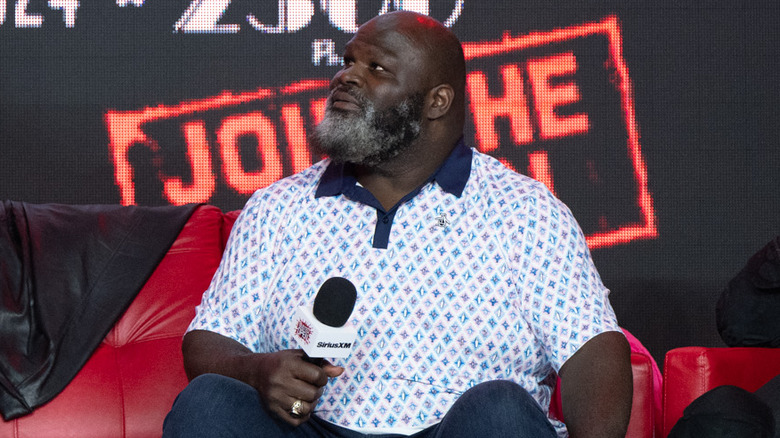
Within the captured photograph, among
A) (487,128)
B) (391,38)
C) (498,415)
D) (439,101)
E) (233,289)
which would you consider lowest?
(498,415)

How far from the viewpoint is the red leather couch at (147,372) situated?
1.97 m

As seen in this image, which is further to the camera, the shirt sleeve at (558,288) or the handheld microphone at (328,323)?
A: the shirt sleeve at (558,288)

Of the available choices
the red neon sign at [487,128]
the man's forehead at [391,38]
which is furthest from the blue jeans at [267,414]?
the red neon sign at [487,128]

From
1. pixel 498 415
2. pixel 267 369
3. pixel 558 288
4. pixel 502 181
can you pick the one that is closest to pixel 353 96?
pixel 502 181

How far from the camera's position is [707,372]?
1.86 metres

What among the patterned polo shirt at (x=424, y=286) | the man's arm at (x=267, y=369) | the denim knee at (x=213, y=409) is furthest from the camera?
the patterned polo shirt at (x=424, y=286)

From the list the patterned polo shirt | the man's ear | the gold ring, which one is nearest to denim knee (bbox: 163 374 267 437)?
the gold ring

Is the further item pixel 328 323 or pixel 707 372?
pixel 707 372

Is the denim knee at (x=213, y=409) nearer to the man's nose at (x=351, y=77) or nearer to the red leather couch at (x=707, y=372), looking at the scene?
the man's nose at (x=351, y=77)

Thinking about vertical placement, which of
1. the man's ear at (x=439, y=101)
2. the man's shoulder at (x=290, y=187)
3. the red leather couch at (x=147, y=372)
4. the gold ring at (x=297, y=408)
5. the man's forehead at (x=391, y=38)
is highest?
the man's forehead at (x=391, y=38)

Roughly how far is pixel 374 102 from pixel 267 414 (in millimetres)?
695

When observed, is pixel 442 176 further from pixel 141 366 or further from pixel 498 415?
pixel 141 366

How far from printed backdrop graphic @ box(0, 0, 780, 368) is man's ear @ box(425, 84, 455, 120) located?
0.87 meters

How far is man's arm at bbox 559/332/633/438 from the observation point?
1.54m
